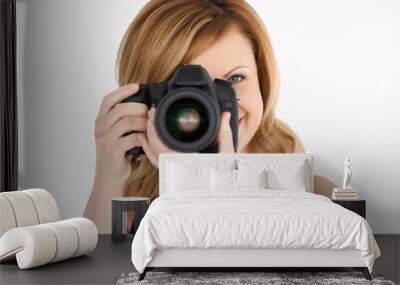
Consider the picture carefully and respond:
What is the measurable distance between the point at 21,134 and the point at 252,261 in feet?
8.37

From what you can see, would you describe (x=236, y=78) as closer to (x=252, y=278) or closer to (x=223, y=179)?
(x=223, y=179)

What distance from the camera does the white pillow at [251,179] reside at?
15.7 feet

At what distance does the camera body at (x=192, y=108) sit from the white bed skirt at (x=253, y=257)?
1.65 meters

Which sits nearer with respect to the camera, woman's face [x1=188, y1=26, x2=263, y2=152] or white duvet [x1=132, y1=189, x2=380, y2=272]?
white duvet [x1=132, y1=189, x2=380, y2=272]

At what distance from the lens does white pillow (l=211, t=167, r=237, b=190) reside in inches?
188

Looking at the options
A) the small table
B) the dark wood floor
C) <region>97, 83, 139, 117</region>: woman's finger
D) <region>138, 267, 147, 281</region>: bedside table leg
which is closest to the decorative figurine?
Result: the dark wood floor

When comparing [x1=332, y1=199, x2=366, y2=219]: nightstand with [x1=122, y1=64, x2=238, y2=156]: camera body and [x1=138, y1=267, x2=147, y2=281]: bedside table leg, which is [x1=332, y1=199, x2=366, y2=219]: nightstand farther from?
[x1=138, y1=267, x2=147, y2=281]: bedside table leg

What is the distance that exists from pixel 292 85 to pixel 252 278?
6.82 feet

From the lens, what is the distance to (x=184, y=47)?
5.23 meters

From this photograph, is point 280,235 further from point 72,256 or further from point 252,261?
point 72,256

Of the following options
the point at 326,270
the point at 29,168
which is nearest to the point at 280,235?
the point at 326,270

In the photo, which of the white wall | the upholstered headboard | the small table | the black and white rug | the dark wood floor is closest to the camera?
the black and white rug

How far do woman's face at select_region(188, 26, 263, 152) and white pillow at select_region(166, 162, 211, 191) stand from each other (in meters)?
0.57

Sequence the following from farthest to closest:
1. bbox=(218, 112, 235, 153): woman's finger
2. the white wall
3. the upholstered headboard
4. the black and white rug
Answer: the white wall < bbox=(218, 112, 235, 153): woman's finger < the upholstered headboard < the black and white rug
